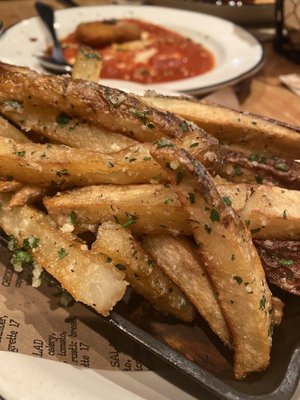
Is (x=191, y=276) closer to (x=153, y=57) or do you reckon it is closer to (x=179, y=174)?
(x=179, y=174)

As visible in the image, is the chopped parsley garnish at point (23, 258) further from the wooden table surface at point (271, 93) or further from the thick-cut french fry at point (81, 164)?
the wooden table surface at point (271, 93)

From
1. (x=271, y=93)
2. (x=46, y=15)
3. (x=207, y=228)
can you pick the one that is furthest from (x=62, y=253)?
(x=46, y=15)

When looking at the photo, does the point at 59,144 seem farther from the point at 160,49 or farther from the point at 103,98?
the point at 160,49

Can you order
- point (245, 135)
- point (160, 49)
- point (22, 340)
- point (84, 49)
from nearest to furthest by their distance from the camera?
point (22, 340), point (245, 135), point (84, 49), point (160, 49)

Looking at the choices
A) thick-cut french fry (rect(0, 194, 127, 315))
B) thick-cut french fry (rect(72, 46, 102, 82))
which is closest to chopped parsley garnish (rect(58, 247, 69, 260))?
thick-cut french fry (rect(0, 194, 127, 315))

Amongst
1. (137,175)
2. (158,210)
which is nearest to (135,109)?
(137,175)

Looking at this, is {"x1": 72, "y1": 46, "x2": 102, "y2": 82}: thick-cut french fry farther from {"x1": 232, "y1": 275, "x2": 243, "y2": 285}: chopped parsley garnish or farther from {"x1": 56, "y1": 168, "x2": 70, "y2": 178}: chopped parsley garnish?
{"x1": 232, "y1": 275, "x2": 243, "y2": 285}: chopped parsley garnish

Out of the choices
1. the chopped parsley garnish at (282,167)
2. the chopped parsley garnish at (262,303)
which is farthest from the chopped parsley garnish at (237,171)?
the chopped parsley garnish at (262,303)
